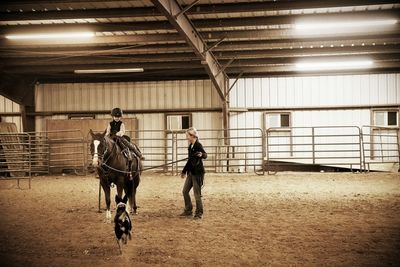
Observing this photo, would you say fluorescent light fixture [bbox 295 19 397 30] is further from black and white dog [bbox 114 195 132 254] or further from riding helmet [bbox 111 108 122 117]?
black and white dog [bbox 114 195 132 254]

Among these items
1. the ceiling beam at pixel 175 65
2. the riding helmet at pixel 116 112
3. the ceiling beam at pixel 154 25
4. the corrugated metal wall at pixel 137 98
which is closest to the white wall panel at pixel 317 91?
the ceiling beam at pixel 175 65

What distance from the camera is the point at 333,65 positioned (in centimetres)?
1647

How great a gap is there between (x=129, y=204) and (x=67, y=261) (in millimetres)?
3010

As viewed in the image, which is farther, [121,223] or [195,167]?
[195,167]

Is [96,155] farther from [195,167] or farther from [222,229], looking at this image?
[222,229]

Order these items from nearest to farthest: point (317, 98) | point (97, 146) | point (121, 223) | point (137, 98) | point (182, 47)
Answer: point (121, 223) < point (97, 146) < point (182, 47) < point (317, 98) < point (137, 98)

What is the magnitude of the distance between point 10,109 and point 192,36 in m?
11.5

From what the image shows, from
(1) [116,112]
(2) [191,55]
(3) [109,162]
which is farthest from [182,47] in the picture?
(3) [109,162]

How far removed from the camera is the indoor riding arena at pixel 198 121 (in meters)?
5.58

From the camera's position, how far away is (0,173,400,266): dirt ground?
4.87 metres

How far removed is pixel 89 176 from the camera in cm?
1553

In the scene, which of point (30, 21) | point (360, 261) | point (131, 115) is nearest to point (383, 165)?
point (131, 115)

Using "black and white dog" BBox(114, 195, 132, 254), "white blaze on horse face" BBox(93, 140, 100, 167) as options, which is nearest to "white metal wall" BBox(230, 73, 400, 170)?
"white blaze on horse face" BBox(93, 140, 100, 167)

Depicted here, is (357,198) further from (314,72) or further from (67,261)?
(314,72)
